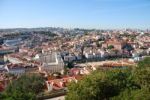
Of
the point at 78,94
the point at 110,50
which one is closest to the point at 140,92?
the point at 78,94

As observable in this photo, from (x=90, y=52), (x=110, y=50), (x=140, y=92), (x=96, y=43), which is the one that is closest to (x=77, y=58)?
(x=90, y=52)

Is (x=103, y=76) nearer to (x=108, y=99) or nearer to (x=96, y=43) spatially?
(x=108, y=99)

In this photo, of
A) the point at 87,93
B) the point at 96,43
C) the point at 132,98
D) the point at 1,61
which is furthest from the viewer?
the point at 96,43

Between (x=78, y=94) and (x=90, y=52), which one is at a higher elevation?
(x=78, y=94)

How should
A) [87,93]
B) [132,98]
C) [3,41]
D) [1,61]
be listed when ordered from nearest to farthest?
1. [132,98]
2. [87,93]
3. [1,61]
4. [3,41]

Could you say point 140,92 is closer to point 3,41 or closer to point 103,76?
point 103,76

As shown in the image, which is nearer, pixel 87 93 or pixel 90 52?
pixel 87 93
